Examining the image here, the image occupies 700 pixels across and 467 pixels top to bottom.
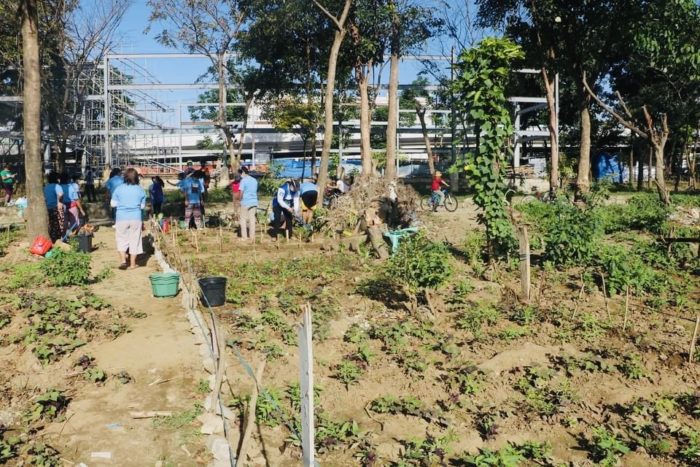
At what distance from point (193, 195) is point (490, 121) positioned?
7.17 meters

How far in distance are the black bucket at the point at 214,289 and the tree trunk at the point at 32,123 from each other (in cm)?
485

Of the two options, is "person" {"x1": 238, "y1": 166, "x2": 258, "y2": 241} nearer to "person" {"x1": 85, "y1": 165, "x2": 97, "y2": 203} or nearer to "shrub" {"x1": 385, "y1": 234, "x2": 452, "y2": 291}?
"shrub" {"x1": 385, "y1": 234, "x2": 452, "y2": 291}


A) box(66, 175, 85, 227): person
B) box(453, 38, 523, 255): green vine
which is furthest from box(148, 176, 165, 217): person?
box(453, 38, 523, 255): green vine

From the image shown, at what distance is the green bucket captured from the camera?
8.61 metres

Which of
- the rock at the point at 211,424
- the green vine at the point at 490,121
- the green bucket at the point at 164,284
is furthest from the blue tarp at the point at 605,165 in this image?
the rock at the point at 211,424

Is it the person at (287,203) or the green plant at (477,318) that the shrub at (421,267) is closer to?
the green plant at (477,318)

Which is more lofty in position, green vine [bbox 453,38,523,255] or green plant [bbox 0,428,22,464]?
green vine [bbox 453,38,523,255]

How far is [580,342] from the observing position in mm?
6891

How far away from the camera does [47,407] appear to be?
5137 millimetres

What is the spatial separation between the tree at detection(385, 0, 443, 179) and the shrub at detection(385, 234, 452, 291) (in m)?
13.1

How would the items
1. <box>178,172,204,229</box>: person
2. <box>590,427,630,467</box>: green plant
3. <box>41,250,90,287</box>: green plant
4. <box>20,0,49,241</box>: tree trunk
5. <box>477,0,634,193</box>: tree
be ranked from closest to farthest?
<box>590,427,630,467</box>: green plant
<box>41,250,90,287</box>: green plant
<box>20,0,49,241</box>: tree trunk
<box>178,172,204,229</box>: person
<box>477,0,634,193</box>: tree

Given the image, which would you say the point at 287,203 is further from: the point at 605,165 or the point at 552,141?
the point at 605,165

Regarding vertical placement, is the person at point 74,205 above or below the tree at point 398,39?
below

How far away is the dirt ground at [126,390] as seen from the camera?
4574 mm
